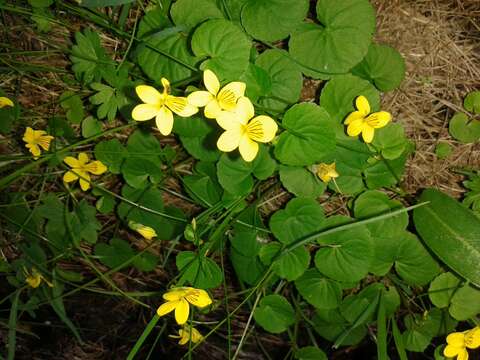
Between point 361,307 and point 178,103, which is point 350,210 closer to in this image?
point 361,307

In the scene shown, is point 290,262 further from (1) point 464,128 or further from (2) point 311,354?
(1) point 464,128

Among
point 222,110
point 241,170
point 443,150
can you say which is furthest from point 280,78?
point 443,150

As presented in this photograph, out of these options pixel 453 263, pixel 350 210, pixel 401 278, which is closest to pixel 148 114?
pixel 350 210

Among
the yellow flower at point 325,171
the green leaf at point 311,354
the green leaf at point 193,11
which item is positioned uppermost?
the green leaf at point 193,11

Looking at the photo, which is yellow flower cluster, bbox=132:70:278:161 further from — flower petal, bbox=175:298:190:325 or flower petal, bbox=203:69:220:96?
flower petal, bbox=175:298:190:325

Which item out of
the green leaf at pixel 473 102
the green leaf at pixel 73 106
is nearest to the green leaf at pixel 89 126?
the green leaf at pixel 73 106

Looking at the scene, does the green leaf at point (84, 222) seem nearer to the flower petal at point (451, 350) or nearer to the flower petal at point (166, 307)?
the flower petal at point (166, 307)
